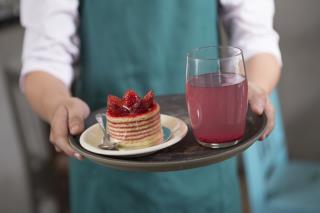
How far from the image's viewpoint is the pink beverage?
918 mm

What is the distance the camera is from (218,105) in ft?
3.02

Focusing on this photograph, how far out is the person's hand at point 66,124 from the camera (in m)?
0.98

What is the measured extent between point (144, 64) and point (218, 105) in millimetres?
370

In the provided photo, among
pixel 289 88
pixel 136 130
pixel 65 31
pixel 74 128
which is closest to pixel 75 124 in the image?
pixel 74 128

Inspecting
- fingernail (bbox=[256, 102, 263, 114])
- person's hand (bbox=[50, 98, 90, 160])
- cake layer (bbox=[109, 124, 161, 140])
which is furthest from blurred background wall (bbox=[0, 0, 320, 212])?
fingernail (bbox=[256, 102, 263, 114])

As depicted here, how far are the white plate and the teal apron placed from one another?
0.24 meters

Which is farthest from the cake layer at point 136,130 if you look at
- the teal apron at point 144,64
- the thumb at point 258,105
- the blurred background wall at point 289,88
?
the blurred background wall at point 289,88

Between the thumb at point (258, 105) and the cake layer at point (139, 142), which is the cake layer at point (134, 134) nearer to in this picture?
the cake layer at point (139, 142)

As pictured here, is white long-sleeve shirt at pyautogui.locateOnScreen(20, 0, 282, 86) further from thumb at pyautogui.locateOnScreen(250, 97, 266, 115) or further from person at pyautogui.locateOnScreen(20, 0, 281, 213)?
thumb at pyautogui.locateOnScreen(250, 97, 266, 115)

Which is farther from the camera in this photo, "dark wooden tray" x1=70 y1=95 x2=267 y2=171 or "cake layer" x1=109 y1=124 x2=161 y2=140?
"cake layer" x1=109 y1=124 x2=161 y2=140

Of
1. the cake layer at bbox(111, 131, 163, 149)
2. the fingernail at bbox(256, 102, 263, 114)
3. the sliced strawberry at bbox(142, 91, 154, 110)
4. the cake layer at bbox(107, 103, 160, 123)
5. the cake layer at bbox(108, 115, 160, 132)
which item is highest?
the sliced strawberry at bbox(142, 91, 154, 110)

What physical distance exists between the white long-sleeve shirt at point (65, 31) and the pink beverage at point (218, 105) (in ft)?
1.23

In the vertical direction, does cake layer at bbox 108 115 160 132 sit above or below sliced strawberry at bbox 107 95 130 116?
below

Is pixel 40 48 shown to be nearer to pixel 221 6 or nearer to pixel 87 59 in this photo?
pixel 87 59
